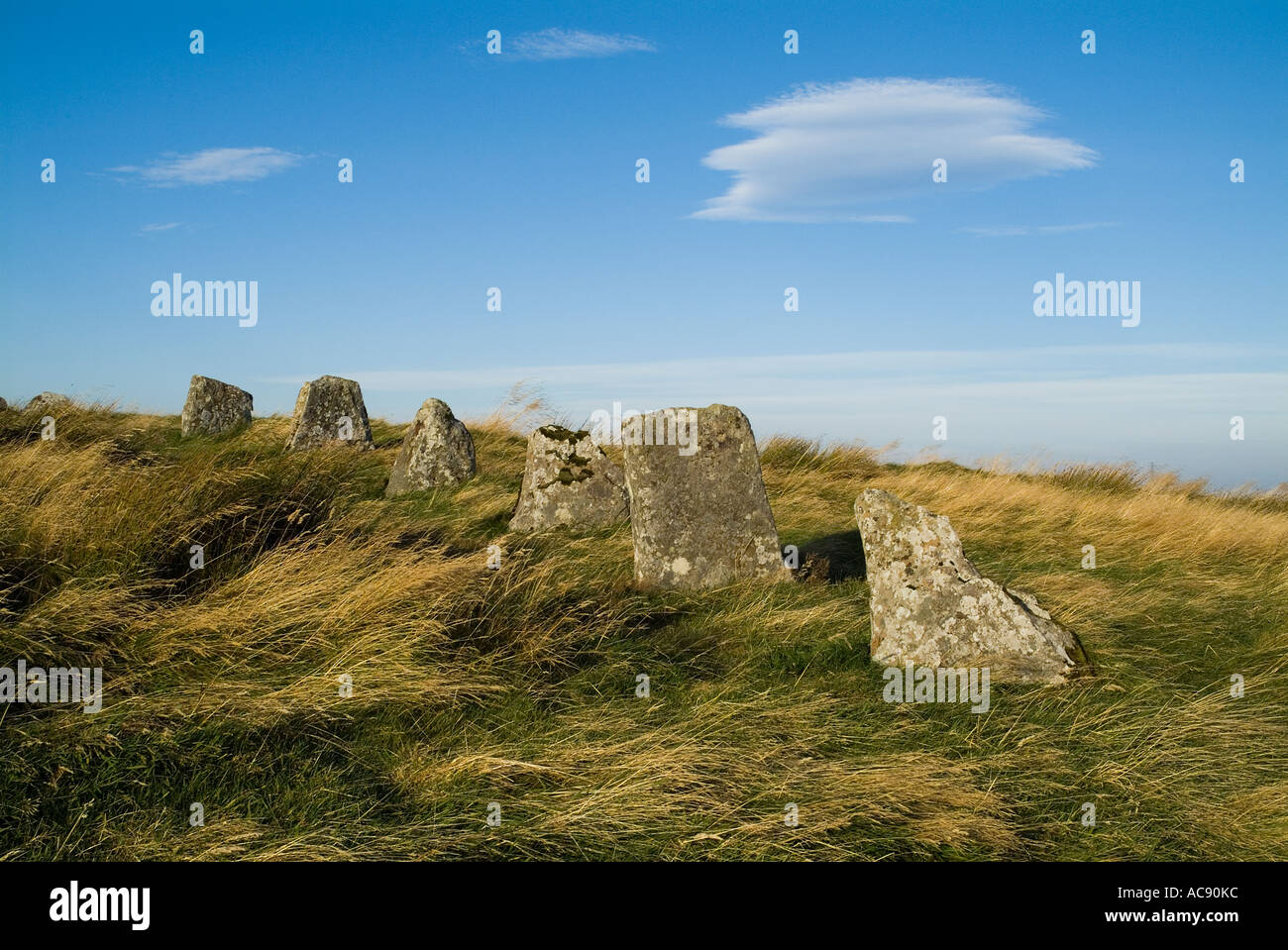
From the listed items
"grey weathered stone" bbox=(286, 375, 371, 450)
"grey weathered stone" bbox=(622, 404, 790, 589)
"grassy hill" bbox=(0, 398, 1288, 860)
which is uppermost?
"grey weathered stone" bbox=(286, 375, 371, 450)

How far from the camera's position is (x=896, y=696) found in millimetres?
5629

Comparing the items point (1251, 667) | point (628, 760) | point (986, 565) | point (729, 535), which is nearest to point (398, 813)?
point (628, 760)

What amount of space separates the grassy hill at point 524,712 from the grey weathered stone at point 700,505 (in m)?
0.41

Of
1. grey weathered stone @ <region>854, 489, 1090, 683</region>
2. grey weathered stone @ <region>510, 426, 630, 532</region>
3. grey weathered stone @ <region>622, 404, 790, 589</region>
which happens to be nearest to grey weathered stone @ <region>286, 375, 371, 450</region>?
grey weathered stone @ <region>510, 426, 630, 532</region>

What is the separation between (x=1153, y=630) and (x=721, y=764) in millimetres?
4486

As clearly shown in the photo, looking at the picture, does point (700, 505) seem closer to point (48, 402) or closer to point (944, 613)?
point (944, 613)

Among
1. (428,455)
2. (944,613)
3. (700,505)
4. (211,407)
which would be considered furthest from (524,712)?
(211,407)

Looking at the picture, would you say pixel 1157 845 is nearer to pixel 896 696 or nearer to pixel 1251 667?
pixel 896 696

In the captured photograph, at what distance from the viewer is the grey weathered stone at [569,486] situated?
33.0 feet

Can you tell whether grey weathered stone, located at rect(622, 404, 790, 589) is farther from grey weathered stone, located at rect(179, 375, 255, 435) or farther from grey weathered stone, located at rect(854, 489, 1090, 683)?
grey weathered stone, located at rect(179, 375, 255, 435)

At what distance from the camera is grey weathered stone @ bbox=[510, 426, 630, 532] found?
10047mm

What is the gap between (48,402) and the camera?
51.5ft

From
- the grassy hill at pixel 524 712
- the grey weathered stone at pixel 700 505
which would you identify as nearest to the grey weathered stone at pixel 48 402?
the grassy hill at pixel 524 712

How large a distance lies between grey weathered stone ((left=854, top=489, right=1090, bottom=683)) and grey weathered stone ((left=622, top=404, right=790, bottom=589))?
160cm
